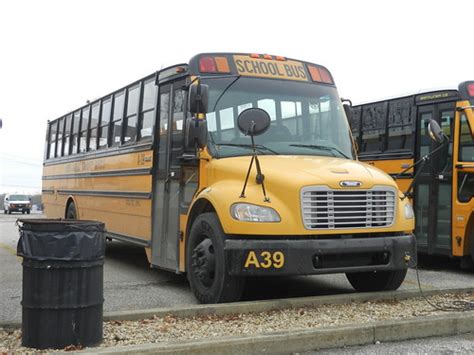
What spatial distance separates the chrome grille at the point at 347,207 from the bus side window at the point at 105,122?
17.6 feet

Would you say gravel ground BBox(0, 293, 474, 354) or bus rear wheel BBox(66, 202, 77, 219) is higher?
bus rear wheel BBox(66, 202, 77, 219)

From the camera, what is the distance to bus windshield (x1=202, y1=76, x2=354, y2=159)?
6820 millimetres

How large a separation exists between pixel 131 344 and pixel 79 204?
741 centimetres

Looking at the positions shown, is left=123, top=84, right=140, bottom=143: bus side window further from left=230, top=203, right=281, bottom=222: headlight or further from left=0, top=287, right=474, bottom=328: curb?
left=0, top=287, right=474, bottom=328: curb

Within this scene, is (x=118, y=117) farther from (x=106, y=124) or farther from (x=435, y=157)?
(x=435, y=157)

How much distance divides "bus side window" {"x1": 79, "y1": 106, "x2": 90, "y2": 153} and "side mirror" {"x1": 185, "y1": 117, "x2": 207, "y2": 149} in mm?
5516

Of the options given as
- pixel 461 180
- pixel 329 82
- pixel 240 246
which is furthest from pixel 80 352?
pixel 461 180

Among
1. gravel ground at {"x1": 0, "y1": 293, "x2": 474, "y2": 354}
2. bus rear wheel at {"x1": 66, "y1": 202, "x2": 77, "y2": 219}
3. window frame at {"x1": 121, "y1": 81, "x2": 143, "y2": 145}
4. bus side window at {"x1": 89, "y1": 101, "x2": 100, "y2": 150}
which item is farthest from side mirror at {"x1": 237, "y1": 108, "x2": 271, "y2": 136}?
bus rear wheel at {"x1": 66, "y1": 202, "x2": 77, "y2": 219}

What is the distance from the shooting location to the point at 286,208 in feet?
19.2

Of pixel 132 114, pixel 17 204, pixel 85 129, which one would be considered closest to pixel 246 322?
pixel 132 114

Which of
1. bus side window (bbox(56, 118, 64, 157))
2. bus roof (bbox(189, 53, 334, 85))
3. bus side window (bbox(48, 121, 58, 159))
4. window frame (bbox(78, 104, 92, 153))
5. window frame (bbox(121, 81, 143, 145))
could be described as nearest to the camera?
bus roof (bbox(189, 53, 334, 85))

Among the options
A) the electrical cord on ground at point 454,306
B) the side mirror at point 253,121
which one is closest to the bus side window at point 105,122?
the side mirror at point 253,121

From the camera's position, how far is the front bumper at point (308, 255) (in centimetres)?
572

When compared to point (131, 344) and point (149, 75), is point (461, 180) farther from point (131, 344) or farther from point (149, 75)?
point (131, 344)
